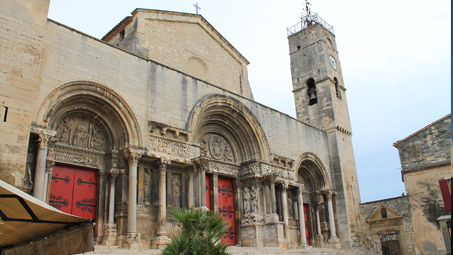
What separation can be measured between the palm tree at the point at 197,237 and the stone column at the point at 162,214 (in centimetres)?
277

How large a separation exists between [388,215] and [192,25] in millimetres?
12305

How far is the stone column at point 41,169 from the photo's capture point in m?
8.93

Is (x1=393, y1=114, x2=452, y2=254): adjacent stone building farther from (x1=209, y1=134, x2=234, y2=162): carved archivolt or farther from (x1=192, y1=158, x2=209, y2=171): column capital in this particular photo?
(x1=192, y1=158, x2=209, y2=171): column capital

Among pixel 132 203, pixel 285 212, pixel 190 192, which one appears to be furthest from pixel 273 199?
pixel 132 203

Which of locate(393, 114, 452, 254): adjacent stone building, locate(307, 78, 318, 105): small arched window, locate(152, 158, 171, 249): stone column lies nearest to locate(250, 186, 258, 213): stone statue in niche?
locate(152, 158, 171, 249): stone column

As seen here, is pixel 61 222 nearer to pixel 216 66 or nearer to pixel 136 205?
pixel 136 205

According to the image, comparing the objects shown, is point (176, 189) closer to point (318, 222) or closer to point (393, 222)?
point (318, 222)

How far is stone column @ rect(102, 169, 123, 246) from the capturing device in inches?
408

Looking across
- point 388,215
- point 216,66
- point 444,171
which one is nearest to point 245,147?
point 216,66

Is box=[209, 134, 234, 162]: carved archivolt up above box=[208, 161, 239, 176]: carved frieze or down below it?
above

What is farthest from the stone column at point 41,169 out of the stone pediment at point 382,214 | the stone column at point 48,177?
the stone pediment at point 382,214

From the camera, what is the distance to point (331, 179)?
734 inches

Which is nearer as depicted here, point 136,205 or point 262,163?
point 136,205

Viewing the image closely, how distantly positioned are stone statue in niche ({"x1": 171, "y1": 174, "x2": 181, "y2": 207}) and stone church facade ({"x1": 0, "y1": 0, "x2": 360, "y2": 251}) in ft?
0.12
